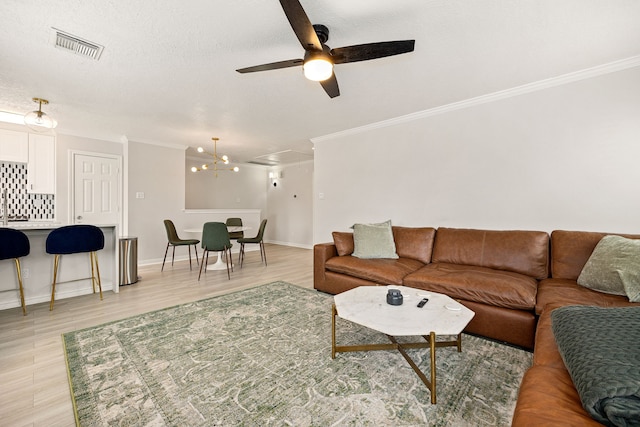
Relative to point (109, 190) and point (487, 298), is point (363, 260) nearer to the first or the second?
point (487, 298)

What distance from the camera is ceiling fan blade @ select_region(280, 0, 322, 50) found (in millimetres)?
1379

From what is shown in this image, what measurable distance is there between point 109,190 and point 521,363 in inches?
250

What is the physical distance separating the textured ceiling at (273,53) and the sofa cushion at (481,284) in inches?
77.1

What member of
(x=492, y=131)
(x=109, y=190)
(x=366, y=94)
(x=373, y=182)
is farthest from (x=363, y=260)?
(x=109, y=190)

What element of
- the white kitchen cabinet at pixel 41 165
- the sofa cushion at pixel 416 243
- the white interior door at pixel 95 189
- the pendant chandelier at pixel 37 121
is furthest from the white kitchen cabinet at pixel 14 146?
the sofa cushion at pixel 416 243

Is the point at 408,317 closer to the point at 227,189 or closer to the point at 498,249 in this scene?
the point at 498,249

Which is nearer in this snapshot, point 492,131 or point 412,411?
point 412,411

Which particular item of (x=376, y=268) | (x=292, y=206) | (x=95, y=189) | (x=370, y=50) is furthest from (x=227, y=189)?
(x=370, y=50)

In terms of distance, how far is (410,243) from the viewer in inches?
130

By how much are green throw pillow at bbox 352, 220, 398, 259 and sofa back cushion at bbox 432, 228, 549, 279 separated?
0.53 m

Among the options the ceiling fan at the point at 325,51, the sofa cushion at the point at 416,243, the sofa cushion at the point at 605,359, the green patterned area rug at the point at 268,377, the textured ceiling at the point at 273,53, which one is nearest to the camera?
the sofa cushion at the point at 605,359

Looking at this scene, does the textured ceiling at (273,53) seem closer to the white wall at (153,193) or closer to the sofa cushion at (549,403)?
the white wall at (153,193)

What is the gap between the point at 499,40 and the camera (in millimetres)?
2100

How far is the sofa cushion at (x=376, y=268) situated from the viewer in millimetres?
2701
